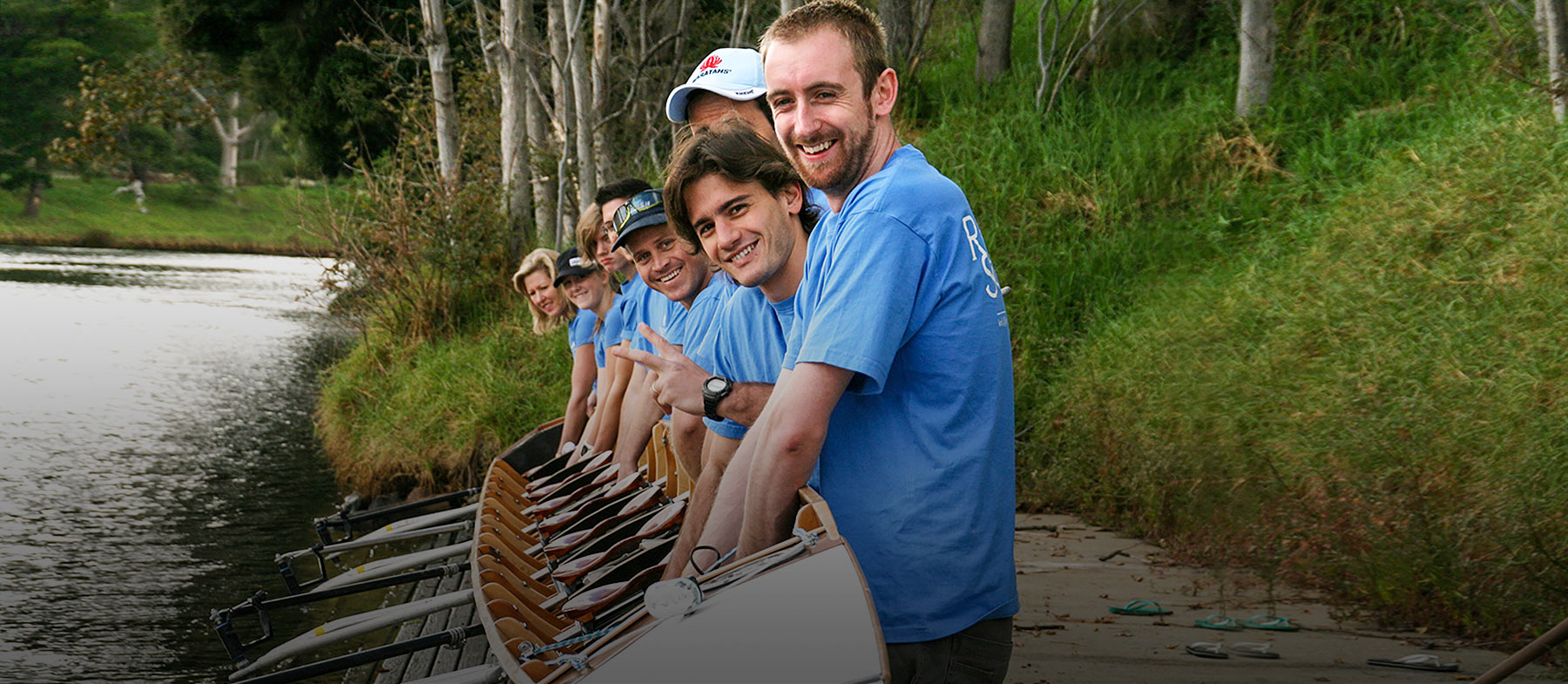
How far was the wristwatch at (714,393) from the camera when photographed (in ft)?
9.78

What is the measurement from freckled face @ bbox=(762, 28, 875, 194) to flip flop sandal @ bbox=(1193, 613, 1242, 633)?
144 inches

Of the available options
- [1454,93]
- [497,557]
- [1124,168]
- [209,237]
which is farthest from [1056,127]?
[209,237]

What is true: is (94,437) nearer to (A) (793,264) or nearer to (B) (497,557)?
(B) (497,557)

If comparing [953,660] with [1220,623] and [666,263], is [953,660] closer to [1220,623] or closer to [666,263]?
[666,263]

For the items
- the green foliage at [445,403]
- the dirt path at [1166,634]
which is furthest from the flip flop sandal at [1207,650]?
the green foliage at [445,403]

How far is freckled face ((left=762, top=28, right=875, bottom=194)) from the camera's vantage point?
2.66 metres

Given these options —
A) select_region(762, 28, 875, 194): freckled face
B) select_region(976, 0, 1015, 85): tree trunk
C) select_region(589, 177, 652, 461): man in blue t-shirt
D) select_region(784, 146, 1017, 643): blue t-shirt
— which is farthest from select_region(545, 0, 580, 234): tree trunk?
select_region(784, 146, 1017, 643): blue t-shirt

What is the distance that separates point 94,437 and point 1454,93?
49.1 feet

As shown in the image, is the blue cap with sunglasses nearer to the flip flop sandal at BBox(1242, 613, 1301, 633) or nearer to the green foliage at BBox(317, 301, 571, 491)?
the flip flop sandal at BBox(1242, 613, 1301, 633)

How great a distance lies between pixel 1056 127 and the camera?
34.6ft

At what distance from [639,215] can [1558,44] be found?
17.4 ft

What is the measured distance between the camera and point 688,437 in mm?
4070

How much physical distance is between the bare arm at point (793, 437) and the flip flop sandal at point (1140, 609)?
3747 mm

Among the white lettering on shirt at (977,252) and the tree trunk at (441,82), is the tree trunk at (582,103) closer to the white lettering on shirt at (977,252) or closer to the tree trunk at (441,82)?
the tree trunk at (441,82)
